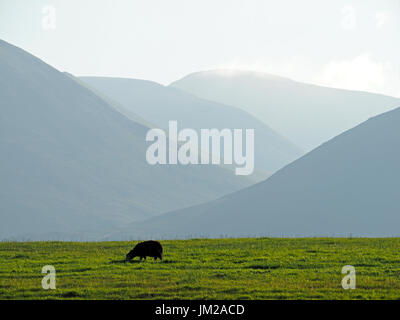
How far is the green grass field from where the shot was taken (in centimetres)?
2366

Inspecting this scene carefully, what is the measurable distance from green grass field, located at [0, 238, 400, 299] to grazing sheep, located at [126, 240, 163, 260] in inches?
20.9

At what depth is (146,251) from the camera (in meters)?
32.5

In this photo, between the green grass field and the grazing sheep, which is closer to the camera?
the green grass field

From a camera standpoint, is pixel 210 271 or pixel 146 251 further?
pixel 146 251

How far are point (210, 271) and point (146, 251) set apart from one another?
179 inches

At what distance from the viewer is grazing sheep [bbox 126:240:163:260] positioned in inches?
1273

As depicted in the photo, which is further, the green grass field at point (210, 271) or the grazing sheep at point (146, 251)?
the grazing sheep at point (146, 251)

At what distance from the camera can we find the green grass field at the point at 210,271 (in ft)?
77.6

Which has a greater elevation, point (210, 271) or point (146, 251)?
point (146, 251)

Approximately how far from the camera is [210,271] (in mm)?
29250

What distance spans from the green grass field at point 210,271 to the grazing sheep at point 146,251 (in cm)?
53

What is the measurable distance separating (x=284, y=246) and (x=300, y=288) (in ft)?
57.1
